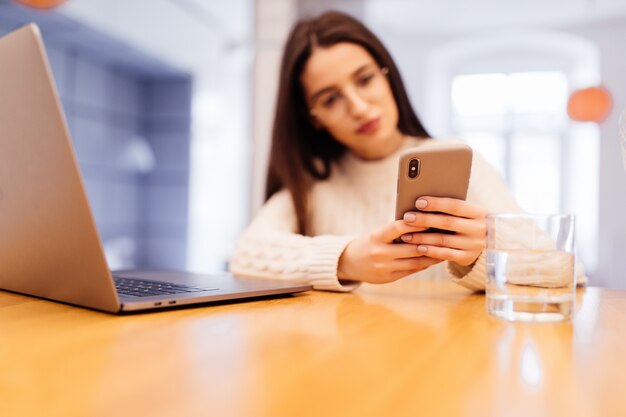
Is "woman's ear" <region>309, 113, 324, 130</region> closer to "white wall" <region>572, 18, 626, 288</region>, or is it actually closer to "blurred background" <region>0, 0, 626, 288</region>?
"blurred background" <region>0, 0, 626, 288</region>

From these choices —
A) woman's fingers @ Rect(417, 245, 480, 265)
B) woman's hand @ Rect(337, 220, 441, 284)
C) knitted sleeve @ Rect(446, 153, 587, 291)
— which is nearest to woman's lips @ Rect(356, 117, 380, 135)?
knitted sleeve @ Rect(446, 153, 587, 291)

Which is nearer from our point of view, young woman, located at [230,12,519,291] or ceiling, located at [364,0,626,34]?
young woman, located at [230,12,519,291]

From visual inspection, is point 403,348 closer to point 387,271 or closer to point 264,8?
point 387,271

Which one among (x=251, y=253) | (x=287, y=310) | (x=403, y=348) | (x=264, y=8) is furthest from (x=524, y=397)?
(x=264, y=8)

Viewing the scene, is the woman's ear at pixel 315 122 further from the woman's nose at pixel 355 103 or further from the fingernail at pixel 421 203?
the fingernail at pixel 421 203

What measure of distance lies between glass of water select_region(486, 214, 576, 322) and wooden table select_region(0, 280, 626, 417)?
2cm

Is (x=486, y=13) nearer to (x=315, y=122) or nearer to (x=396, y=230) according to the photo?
(x=315, y=122)

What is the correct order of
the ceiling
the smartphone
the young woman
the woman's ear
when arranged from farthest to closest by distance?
1. the ceiling
2. the woman's ear
3. the young woman
4. the smartphone

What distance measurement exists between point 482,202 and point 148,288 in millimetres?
630

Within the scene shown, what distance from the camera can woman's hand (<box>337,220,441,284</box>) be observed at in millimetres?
736

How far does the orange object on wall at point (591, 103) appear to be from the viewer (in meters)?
3.79

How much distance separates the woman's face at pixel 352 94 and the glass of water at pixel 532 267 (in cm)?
79

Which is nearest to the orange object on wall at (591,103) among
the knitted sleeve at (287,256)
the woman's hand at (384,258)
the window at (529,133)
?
the window at (529,133)

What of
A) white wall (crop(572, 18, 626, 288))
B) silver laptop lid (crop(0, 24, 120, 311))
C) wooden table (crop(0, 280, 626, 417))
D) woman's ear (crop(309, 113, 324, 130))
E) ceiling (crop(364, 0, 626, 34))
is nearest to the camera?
wooden table (crop(0, 280, 626, 417))
